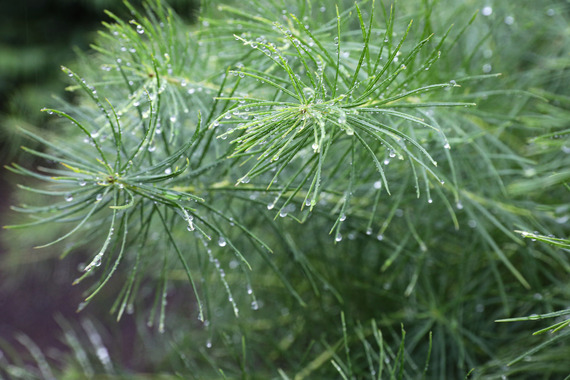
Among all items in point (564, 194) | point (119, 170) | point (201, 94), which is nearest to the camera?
point (119, 170)

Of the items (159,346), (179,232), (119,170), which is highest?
(119,170)

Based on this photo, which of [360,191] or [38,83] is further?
[38,83]

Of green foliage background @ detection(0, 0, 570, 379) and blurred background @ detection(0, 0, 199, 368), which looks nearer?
green foliage background @ detection(0, 0, 570, 379)

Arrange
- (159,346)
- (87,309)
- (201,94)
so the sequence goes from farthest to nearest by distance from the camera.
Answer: (87,309), (159,346), (201,94)

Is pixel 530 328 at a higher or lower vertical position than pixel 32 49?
lower

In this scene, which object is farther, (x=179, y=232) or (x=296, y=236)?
(x=179, y=232)

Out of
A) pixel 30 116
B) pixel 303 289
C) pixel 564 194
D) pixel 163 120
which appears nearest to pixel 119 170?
pixel 163 120

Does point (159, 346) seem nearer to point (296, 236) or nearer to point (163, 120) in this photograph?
point (296, 236)

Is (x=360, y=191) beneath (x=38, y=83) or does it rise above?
beneath

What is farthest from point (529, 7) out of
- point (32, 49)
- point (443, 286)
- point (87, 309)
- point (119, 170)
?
point (32, 49)

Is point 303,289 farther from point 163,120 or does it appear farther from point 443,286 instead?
point 163,120

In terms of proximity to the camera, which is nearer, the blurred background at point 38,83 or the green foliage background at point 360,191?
the green foliage background at point 360,191
